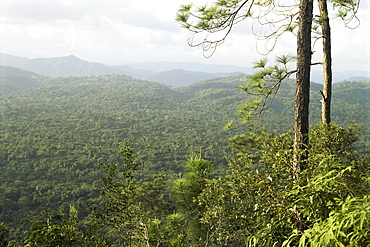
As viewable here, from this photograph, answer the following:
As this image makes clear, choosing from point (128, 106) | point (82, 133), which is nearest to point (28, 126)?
point (82, 133)

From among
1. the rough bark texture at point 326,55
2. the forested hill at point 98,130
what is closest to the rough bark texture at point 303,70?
the rough bark texture at point 326,55

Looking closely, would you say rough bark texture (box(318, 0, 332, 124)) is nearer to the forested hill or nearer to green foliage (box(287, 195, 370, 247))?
the forested hill

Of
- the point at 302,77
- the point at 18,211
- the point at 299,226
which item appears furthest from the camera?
the point at 18,211

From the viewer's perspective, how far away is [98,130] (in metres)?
51.9

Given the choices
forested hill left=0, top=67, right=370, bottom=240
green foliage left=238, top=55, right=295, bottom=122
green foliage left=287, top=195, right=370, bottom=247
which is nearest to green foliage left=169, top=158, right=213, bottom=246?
forested hill left=0, top=67, right=370, bottom=240

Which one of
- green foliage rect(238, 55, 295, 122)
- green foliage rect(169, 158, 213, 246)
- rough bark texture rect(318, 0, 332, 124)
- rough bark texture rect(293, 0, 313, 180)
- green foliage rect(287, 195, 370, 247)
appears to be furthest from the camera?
green foliage rect(169, 158, 213, 246)

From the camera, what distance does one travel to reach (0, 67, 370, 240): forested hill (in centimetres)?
2745

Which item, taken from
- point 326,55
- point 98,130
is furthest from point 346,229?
point 98,130

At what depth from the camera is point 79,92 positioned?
87.4 meters

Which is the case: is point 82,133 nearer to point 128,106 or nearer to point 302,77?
point 128,106

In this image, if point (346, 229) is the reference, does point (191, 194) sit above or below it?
below

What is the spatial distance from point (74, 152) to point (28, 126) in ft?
55.4

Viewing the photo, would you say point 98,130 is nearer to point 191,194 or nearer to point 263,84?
point 191,194

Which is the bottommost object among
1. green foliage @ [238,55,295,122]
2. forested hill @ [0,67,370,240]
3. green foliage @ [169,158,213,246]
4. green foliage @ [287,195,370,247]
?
forested hill @ [0,67,370,240]
